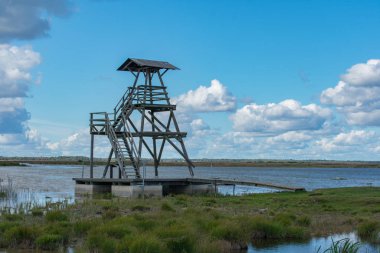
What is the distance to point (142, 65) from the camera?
38.8 metres

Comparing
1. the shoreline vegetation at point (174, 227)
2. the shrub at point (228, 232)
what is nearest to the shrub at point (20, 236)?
the shoreline vegetation at point (174, 227)

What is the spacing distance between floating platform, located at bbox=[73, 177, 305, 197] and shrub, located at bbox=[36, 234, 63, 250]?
17600mm

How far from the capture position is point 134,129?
130 feet

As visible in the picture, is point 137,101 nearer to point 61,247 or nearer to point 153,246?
point 61,247

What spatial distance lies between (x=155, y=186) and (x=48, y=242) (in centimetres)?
1876

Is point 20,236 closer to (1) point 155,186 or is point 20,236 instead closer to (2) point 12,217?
(2) point 12,217

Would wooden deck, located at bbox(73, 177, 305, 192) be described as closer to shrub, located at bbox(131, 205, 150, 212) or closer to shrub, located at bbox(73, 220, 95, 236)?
shrub, located at bbox(131, 205, 150, 212)

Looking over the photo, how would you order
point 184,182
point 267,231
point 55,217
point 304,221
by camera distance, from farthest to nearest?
point 184,182 → point 304,221 → point 55,217 → point 267,231

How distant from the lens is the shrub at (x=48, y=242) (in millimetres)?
17484

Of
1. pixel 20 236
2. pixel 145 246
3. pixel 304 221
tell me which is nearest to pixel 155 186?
pixel 304 221

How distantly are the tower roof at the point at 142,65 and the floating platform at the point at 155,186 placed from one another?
7.61 metres

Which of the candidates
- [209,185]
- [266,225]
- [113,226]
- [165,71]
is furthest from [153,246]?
[165,71]

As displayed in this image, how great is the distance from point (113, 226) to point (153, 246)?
3.27 m

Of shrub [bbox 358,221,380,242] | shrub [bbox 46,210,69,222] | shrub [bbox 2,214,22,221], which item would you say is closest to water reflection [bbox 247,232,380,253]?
shrub [bbox 358,221,380,242]
